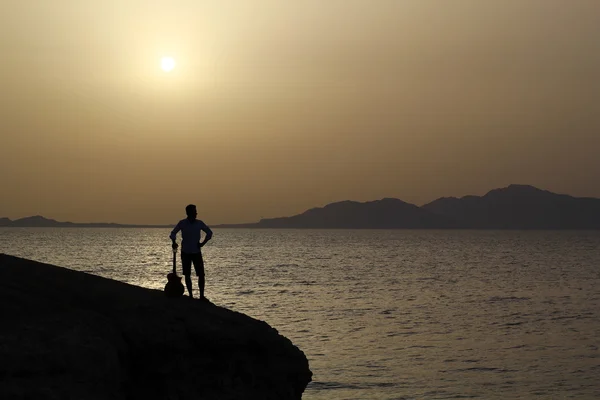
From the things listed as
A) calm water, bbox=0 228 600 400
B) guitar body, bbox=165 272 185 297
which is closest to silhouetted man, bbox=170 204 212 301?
guitar body, bbox=165 272 185 297

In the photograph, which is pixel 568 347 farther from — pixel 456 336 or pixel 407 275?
pixel 407 275

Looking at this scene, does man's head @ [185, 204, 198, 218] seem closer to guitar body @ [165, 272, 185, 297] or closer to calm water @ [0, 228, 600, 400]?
guitar body @ [165, 272, 185, 297]

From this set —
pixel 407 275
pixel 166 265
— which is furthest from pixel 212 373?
pixel 166 265

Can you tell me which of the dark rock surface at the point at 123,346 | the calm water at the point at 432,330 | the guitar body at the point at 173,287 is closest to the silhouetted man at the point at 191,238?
the guitar body at the point at 173,287

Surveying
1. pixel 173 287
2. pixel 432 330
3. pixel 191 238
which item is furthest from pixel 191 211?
pixel 432 330

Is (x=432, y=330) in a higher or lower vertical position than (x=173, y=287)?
lower

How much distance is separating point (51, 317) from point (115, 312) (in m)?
1.69

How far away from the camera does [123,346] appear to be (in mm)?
15180

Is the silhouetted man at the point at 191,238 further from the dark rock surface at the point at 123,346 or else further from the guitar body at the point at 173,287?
the dark rock surface at the point at 123,346

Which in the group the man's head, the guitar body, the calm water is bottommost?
the calm water

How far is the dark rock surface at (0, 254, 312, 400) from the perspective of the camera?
527 inches

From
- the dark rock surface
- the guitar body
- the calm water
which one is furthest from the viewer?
the calm water

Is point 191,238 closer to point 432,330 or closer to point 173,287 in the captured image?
point 173,287

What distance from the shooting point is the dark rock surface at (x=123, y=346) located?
13.4m
